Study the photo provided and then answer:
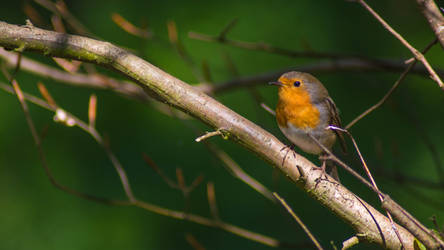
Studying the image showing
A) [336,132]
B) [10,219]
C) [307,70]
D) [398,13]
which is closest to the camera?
[336,132]

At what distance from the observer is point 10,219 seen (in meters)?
4.33

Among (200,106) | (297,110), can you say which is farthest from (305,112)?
(200,106)

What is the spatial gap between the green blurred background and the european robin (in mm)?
979

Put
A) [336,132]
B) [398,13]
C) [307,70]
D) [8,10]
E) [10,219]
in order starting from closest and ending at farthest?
[336,132], [307,70], [10,219], [398,13], [8,10]

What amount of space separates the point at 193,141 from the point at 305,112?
2.18 meters

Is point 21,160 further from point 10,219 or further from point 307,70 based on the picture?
point 307,70

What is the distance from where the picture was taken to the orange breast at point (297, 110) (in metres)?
2.58

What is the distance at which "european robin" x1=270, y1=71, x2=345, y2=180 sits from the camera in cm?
257

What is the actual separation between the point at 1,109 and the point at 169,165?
1713 mm

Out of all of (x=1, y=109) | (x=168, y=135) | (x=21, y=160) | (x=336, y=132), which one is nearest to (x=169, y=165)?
(x=168, y=135)

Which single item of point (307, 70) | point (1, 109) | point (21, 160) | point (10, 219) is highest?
point (307, 70)

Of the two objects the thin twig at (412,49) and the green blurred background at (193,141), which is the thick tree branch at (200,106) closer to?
the thin twig at (412,49)

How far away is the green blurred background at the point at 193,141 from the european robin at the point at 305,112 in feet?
3.21

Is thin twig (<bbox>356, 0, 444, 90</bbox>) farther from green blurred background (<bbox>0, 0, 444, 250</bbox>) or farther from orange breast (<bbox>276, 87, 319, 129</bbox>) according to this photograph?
green blurred background (<bbox>0, 0, 444, 250</bbox>)
